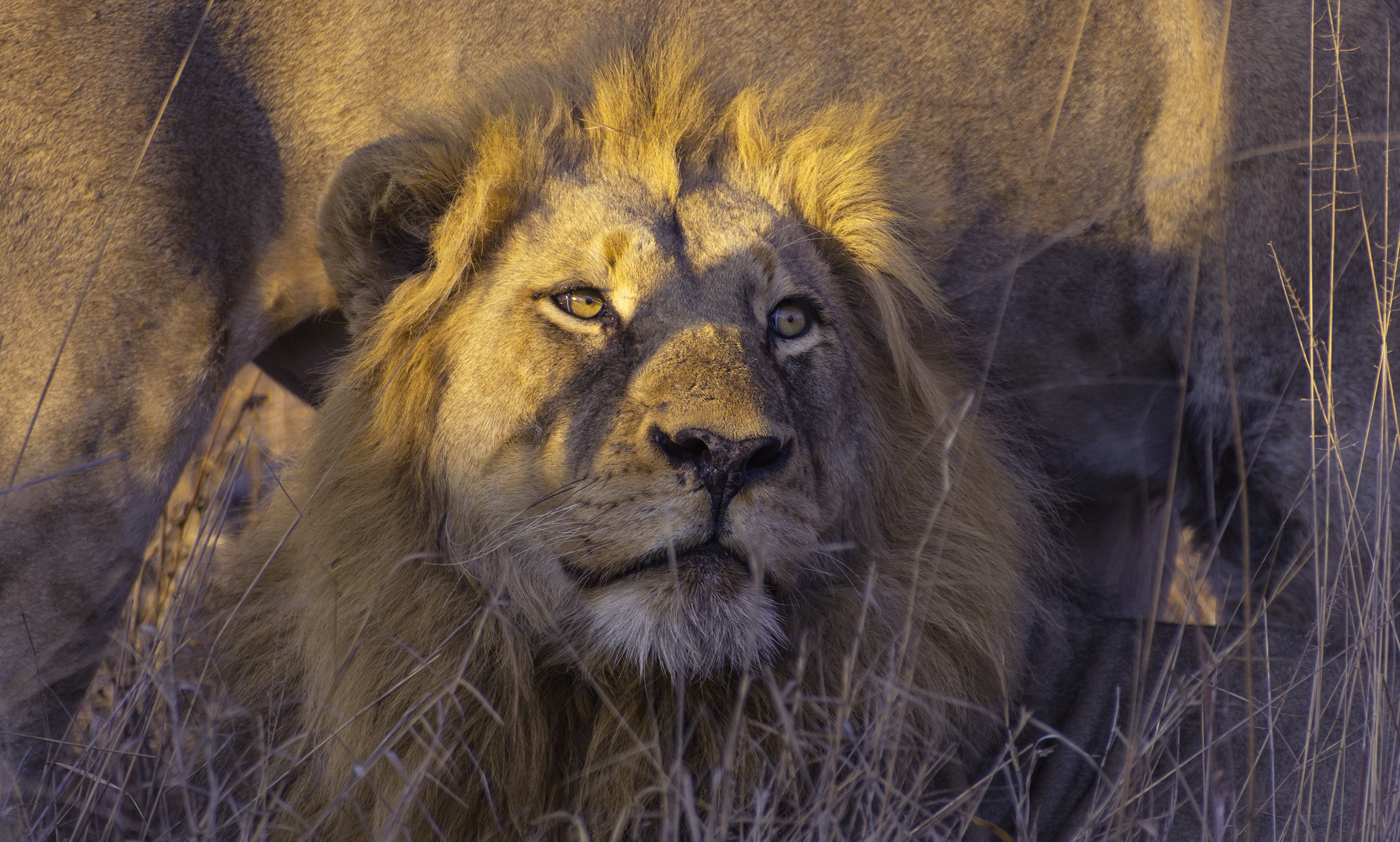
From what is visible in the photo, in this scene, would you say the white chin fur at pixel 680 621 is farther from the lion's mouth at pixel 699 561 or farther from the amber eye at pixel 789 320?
the amber eye at pixel 789 320

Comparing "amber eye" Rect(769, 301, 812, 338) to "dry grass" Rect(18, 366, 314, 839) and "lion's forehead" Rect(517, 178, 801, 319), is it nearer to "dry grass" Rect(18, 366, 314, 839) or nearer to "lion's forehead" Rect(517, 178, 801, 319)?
"lion's forehead" Rect(517, 178, 801, 319)

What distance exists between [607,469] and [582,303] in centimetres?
38

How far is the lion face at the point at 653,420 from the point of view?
1.94 meters

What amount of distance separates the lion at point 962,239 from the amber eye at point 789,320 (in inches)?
18.3

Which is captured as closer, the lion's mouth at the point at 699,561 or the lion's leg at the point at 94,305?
the lion's mouth at the point at 699,561

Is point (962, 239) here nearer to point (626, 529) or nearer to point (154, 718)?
point (626, 529)

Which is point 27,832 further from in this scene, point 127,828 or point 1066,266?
point 1066,266

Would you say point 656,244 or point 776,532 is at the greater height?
point 656,244

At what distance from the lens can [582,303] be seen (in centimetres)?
225

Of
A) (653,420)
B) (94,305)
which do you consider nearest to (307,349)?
(94,305)

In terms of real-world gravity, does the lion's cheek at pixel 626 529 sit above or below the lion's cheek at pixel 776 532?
above

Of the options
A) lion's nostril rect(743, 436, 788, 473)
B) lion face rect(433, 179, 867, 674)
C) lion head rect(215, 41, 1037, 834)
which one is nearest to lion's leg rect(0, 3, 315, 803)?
lion head rect(215, 41, 1037, 834)

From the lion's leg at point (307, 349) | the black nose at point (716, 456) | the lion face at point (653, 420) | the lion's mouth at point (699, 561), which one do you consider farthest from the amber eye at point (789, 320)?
the lion's leg at point (307, 349)

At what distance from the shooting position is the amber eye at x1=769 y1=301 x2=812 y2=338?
2.35 m
